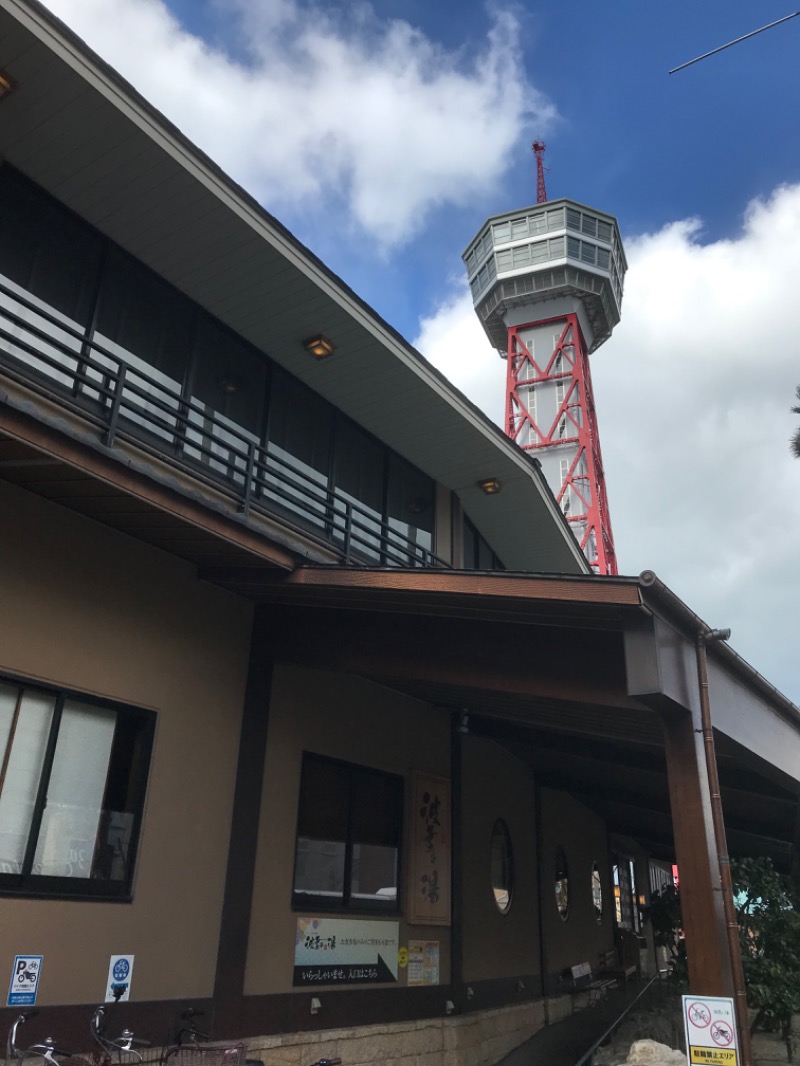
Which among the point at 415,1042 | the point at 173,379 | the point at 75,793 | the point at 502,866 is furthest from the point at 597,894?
the point at 173,379

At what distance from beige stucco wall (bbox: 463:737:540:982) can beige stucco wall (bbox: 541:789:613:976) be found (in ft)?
2.17

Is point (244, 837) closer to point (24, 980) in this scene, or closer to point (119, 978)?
point (119, 978)

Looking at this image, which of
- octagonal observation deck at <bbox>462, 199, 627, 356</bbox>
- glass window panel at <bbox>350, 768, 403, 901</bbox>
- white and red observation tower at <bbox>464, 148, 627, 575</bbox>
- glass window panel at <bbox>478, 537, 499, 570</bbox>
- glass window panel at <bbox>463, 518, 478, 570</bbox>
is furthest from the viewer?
octagonal observation deck at <bbox>462, 199, 627, 356</bbox>

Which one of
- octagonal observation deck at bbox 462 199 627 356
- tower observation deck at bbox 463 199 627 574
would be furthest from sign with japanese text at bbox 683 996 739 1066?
octagonal observation deck at bbox 462 199 627 356

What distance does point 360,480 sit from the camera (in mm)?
11250

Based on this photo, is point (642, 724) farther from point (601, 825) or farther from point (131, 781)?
point (601, 825)

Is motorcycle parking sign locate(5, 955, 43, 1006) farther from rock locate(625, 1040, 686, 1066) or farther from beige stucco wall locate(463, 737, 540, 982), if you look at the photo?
beige stucco wall locate(463, 737, 540, 982)

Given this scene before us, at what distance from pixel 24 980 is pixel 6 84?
6785 millimetres

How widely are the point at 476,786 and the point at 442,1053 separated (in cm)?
333

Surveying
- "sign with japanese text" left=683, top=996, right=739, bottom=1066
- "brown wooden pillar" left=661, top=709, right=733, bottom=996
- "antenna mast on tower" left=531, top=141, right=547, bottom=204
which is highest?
"antenna mast on tower" left=531, top=141, right=547, bottom=204

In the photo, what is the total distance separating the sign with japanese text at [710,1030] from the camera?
17.1 feet

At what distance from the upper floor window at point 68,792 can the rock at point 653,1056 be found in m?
4.21

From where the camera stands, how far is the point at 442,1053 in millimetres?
9406

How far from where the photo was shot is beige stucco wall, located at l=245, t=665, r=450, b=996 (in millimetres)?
7766
